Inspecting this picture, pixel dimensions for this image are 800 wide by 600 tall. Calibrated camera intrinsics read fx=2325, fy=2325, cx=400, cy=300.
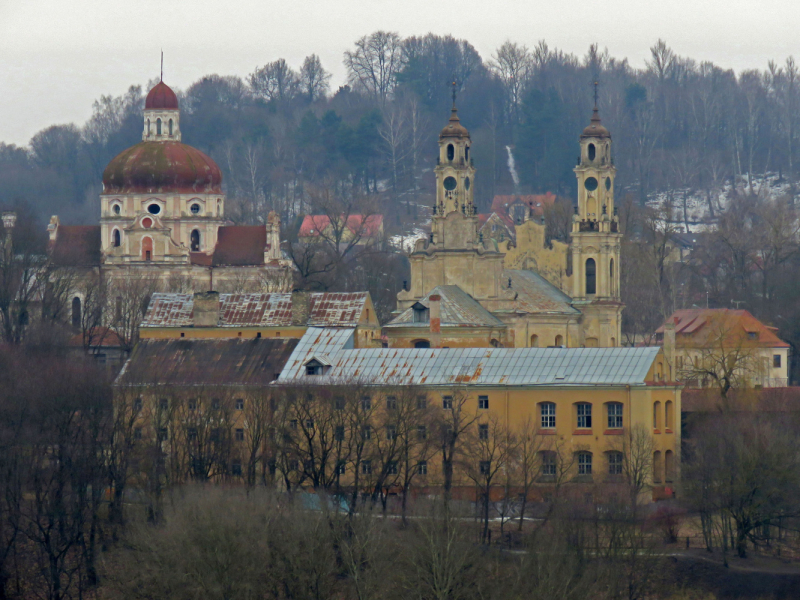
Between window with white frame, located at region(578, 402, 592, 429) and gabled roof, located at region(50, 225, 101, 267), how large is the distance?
50582 millimetres

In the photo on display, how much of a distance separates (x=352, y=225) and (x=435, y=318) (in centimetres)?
6993

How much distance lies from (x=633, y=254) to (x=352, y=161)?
60.2 metres

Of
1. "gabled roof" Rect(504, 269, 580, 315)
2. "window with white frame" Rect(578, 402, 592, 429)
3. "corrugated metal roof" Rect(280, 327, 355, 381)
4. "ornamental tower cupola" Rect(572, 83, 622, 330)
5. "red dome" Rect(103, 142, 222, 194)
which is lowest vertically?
"window with white frame" Rect(578, 402, 592, 429)

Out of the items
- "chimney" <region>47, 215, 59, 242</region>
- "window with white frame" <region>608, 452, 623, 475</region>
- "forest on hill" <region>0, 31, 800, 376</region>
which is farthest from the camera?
"forest on hill" <region>0, 31, 800, 376</region>

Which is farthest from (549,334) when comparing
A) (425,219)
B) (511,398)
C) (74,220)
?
(74,220)

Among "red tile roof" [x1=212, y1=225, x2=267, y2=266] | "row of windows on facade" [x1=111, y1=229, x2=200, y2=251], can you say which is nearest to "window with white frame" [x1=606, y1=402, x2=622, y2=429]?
"red tile roof" [x1=212, y1=225, x2=267, y2=266]

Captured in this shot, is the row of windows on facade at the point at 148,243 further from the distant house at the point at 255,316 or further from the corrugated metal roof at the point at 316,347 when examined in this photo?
the corrugated metal roof at the point at 316,347

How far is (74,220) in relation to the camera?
17750cm

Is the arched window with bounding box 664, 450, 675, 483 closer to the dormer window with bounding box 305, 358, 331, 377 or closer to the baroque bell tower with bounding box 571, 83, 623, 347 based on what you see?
the dormer window with bounding box 305, 358, 331, 377

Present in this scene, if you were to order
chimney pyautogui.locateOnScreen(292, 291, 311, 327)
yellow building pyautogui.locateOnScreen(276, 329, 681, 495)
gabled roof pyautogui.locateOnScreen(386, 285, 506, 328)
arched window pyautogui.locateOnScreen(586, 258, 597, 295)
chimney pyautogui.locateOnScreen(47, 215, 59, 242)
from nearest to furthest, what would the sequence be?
yellow building pyautogui.locateOnScreen(276, 329, 681, 495) → chimney pyautogui.locateOnScreen(292, 291, 311, 327) → gabled roof pyautogui.locateOnScreen(386, 285, 506, 328) → arched window pyautogui.locateOnScreen(586, 258, 597, 295) → chimney pyautogui.locateOnScreen(47, 215, 59, 242)

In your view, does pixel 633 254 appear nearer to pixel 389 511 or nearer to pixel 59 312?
pixel 59 312

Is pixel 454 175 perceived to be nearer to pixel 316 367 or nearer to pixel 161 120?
pixel 316 367

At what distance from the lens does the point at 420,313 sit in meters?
85.1

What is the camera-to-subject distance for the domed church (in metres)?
125
